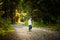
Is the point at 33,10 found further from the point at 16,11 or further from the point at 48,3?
the point at 16,11

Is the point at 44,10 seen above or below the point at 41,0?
below

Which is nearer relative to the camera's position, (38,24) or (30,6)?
(38,24)

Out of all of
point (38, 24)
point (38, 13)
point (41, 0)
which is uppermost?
point (41, 0)

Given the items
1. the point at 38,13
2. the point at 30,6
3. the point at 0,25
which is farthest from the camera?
the point at 30,6

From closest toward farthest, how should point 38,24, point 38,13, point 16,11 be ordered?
point 38,24 → point 38,13 → point 16,11

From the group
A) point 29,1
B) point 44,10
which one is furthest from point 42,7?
point 29,1

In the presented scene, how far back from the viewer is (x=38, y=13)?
32.9 meters

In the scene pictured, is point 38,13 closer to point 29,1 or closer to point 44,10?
point 44,10

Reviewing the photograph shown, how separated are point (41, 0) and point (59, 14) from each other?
442 cm

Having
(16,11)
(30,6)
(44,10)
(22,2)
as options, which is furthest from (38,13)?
(16,11)

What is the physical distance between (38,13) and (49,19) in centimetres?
289

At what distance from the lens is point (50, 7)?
31.4m

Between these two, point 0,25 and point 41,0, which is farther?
point 41,0

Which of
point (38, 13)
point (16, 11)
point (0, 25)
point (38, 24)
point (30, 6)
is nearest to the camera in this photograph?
point (0, 25)
